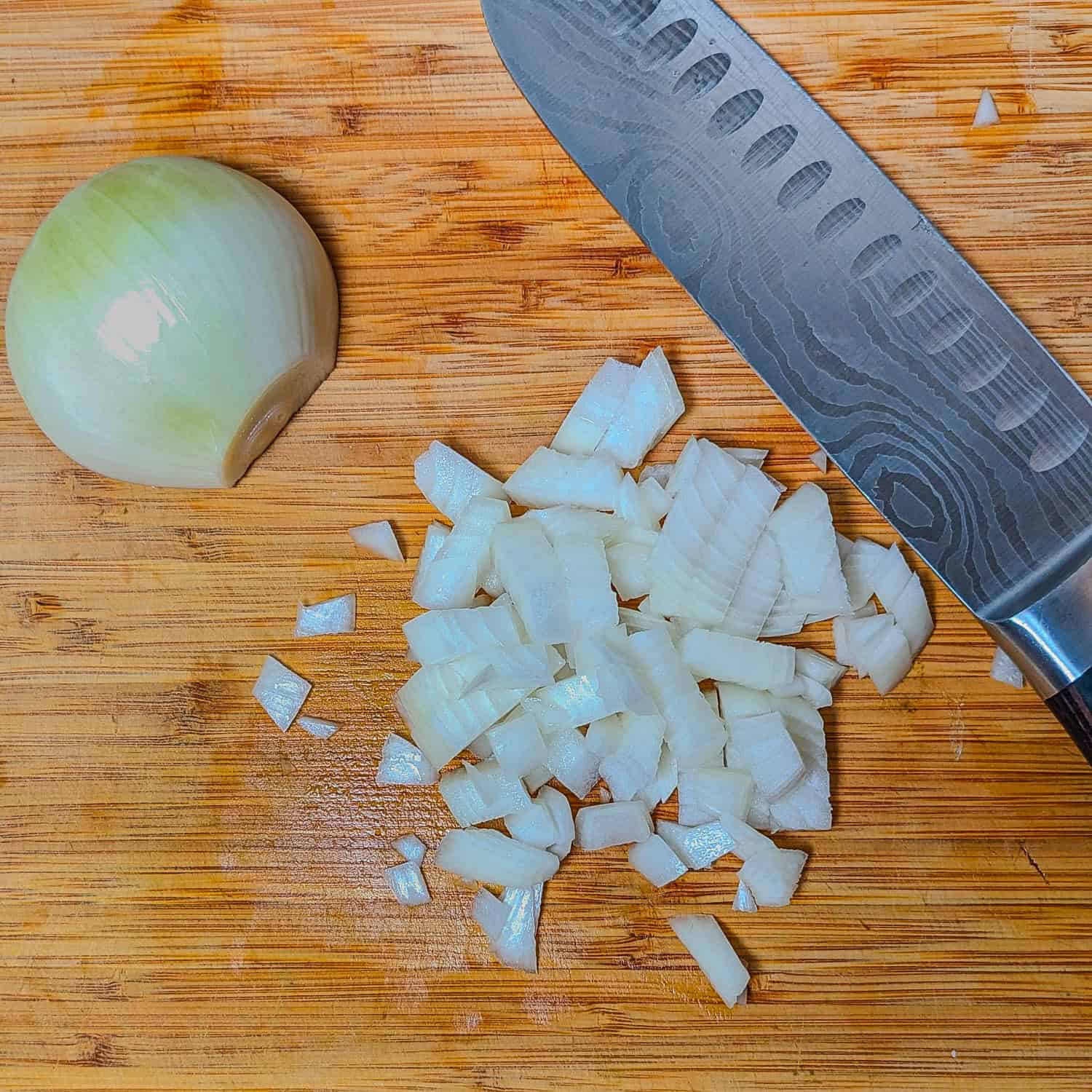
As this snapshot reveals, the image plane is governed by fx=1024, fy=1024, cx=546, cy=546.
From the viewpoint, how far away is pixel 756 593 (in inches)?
52.2

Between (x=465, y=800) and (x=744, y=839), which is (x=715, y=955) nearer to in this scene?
(x=744, y=839)

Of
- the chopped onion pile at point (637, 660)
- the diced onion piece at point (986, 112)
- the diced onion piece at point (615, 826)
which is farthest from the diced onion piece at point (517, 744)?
the diced onion piece at point (986, 112)

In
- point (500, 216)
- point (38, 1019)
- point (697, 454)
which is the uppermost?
point (500, 216)

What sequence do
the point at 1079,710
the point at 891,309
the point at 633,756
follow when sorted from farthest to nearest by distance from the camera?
the point at 633,756 < the point at 891,309 < the point at 1079,710

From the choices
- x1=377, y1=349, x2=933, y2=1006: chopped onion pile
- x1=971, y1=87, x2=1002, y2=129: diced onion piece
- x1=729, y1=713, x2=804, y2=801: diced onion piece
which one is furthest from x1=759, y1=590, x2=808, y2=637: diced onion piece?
x1=971, y1=87, x2=1002, y2=129: diced onion piece

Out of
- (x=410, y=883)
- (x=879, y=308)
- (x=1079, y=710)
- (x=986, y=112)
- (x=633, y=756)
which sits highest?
(x=986, y=112)

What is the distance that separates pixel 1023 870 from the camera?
51.9 inches

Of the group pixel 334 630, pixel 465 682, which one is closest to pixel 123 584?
pixel 334 630

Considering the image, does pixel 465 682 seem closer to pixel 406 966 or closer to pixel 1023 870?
pixel 406 966

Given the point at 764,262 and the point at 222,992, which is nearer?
the point at 764,262

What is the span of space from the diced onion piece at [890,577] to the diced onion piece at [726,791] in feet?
0.96

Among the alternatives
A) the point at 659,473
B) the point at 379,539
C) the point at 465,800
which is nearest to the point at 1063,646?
the point at 659,473

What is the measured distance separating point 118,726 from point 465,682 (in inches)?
19.3

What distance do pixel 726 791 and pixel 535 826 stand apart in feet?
0.82
